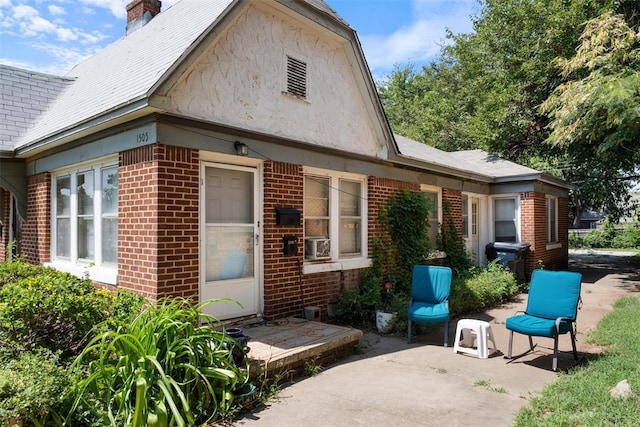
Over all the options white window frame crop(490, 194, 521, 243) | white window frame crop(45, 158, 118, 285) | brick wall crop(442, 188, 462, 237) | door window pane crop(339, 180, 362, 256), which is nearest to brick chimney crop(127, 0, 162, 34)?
white window frame crop(45, 158, 118, 285)

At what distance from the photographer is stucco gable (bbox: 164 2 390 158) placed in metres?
5.59

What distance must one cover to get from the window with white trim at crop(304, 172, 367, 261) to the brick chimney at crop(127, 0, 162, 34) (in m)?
6.28

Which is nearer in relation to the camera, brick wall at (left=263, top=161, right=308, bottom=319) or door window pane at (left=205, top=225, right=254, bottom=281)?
door window pane at (left=205, top=225, right=254, bottom=281)

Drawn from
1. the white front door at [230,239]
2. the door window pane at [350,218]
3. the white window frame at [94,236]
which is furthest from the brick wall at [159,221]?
the door window pane at [350,218]

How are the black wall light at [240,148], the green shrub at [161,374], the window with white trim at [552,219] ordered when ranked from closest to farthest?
the green shrub at [161,374]
the black wall light at [240,148]
the window with white trim at [552,219]

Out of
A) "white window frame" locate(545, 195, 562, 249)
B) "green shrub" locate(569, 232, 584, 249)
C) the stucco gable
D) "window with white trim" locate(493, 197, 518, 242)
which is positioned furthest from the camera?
"green shrub" locate(569, 232, 584, 249)

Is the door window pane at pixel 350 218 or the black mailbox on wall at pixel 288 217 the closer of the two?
the black mailbox on wall at pixel 288 217

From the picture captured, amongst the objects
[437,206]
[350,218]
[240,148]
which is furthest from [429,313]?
[437,206]

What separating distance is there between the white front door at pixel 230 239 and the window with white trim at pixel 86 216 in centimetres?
141

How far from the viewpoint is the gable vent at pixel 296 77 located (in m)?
6.86

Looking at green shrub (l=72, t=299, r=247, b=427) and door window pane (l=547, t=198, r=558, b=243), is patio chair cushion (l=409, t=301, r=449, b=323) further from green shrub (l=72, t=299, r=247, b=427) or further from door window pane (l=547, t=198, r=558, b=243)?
door window pane (l=547, t=198, r=558, b=243)

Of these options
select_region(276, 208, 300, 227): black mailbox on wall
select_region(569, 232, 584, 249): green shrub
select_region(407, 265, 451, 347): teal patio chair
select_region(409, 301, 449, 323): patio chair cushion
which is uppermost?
select_region(276, 208, 300, 227): black mailbox on wall

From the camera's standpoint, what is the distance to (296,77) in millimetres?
6992

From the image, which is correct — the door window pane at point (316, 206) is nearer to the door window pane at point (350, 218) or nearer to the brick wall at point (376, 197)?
the door window pane at point (350, 218)
